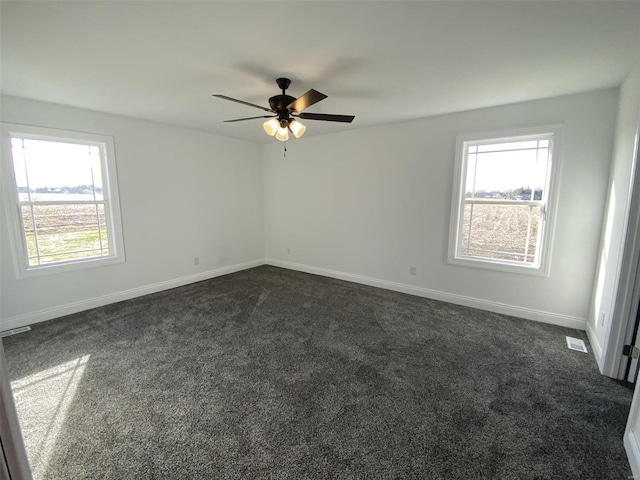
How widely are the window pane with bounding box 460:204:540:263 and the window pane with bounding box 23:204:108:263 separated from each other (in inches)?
192

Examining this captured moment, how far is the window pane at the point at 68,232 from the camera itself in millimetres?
3240

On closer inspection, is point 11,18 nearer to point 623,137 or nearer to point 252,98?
point 252,98

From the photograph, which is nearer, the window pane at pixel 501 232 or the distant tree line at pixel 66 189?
the distant tree line at pixel 66 189

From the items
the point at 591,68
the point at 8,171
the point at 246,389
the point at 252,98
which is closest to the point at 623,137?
the point at 591,68

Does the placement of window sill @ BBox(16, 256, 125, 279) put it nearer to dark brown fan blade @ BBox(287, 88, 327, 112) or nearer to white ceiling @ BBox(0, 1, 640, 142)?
white ceiling @ BBox(0, 1, 640, 142)

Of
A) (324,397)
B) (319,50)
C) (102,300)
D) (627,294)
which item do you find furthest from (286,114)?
(102,300)

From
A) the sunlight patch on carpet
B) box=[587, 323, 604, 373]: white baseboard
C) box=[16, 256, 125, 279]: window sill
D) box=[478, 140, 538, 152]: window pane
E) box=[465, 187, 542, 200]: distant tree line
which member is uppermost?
box=[478, 140, 538, 152]: window pane

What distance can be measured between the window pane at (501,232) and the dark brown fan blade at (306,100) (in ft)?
8.19

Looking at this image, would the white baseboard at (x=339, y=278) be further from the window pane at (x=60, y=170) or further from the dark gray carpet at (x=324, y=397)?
the window pane at (x=60, y=170)

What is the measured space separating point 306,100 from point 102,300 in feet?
12.0

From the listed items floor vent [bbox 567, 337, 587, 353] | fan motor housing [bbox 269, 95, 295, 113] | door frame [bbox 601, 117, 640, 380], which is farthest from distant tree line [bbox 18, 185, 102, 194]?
floor vent [bbox 567, 337, 587, 353]

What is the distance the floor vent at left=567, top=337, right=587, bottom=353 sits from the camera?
8.65 ft

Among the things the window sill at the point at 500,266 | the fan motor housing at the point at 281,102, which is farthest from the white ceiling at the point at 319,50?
the window sill at the point at 500,266

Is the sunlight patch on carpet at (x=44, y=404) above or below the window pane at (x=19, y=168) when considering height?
below
